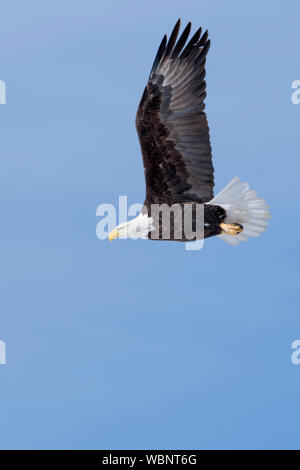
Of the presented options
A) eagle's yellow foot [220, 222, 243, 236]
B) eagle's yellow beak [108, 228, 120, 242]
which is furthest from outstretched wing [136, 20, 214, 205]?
eagle's yellow beak [108, 228, 120, 242]

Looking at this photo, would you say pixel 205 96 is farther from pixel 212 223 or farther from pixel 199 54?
pixel 212 223

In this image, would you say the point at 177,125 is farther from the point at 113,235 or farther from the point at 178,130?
the point at 113,235

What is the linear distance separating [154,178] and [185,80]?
1210mm

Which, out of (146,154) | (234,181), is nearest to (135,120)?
(146,154)

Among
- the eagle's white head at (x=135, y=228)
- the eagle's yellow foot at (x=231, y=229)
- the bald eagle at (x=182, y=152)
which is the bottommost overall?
the eagle's yellow foot at (x=231, y=229)

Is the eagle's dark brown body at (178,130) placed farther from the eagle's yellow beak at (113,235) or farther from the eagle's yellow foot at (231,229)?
the eagle's yellow beak at (113,235)

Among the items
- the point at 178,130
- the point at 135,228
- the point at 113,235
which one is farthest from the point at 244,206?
the point at 113,235

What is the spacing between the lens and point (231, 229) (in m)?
15.4

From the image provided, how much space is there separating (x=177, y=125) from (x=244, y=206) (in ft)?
4.13

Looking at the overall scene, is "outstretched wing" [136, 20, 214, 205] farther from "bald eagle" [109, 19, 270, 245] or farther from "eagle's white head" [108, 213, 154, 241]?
"eagle's white head" [108, 213, 154, 241]

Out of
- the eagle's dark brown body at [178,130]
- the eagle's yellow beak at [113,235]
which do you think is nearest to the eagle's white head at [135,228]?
the eagle's yellow beak at [113,235]

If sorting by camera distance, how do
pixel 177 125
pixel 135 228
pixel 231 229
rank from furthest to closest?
1. pixel 135 228
2. pixel 231 229
3. pixel 177 125

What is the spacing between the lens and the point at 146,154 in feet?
50.0

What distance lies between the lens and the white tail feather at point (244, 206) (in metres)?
15.4
